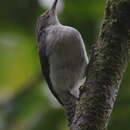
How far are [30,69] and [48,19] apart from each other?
0.71m

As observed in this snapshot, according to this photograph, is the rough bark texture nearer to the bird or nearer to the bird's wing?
the bird

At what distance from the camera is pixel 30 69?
5512 mm

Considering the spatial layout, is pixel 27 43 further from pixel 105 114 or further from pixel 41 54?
pixel 105 114

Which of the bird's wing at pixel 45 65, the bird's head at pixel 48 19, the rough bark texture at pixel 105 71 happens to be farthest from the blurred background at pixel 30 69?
the rough bark texture at pixel 105 71

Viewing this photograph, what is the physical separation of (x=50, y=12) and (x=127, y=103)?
1729 mm

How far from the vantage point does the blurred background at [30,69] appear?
500 centimetres

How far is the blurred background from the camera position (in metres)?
5.00

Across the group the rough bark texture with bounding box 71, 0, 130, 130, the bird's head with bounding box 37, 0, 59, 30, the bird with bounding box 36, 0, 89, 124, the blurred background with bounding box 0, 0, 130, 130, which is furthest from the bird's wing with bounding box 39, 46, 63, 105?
the rough bark texture with bounding box 71, 0, 130, 130

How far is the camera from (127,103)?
493 cm

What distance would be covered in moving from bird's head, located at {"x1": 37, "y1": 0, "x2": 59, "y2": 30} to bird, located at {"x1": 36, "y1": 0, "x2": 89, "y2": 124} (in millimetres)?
451

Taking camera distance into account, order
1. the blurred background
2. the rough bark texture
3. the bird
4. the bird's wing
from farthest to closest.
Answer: the blurred background → the bird's wing → the bird → the rough bark texture

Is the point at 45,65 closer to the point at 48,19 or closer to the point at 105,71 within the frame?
the point at 48,19

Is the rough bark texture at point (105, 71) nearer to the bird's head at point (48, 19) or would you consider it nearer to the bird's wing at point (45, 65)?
the bird's wing at point (45, 65)

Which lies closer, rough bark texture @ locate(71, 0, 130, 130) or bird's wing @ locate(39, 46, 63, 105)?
rough bark texture @ locate(71, 0, 130, 130)
